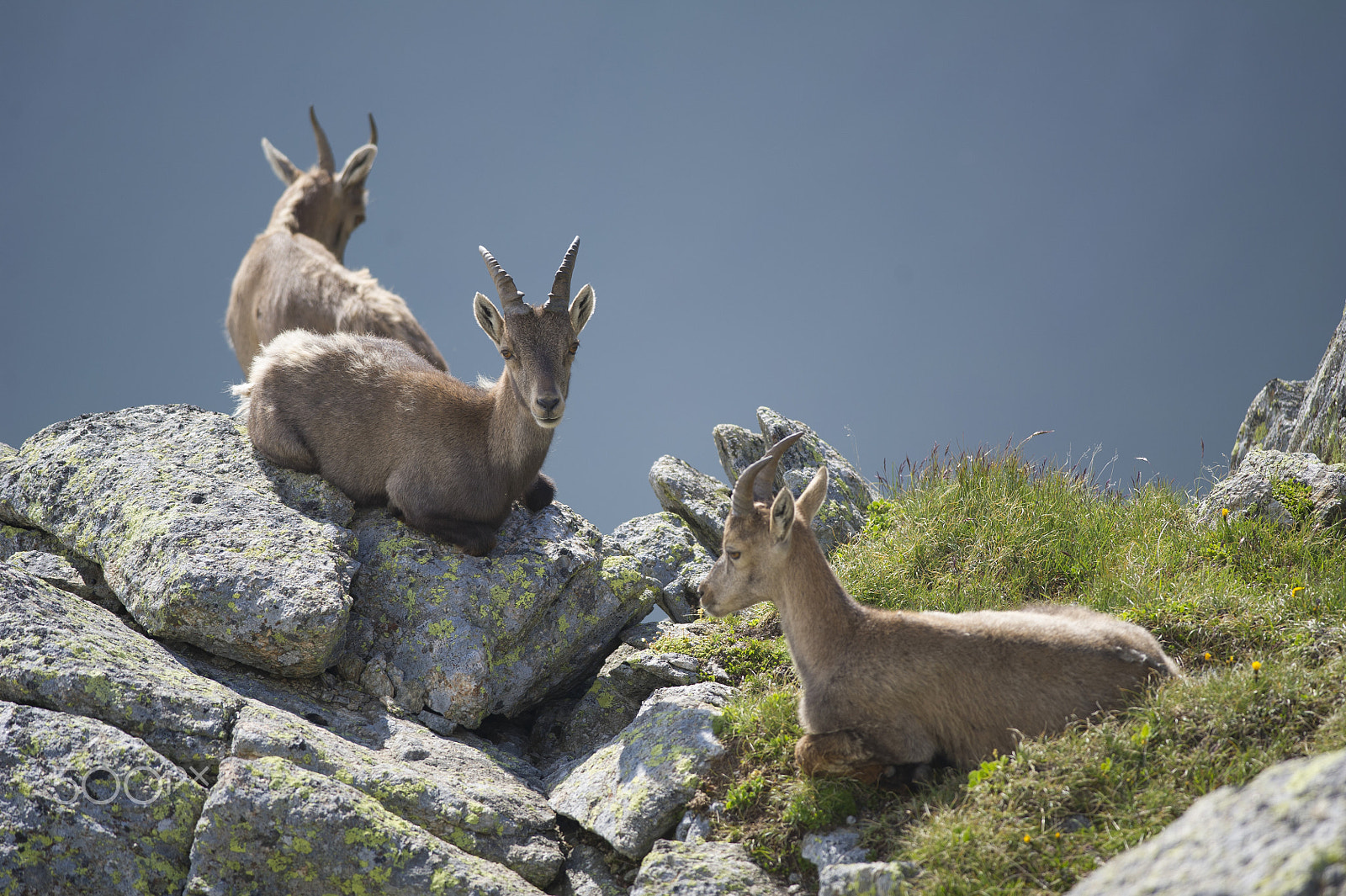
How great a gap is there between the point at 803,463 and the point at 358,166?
788cm

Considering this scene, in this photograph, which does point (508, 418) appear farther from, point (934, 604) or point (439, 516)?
point (934, 604)

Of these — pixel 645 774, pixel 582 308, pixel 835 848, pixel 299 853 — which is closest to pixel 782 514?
pixel 645 774

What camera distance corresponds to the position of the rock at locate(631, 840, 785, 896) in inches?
212

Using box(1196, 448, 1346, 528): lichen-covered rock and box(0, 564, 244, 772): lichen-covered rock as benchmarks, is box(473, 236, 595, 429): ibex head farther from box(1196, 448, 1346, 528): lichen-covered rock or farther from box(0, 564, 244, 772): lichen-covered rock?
box(1196, 448, 1346, 528): lichen-covered rock

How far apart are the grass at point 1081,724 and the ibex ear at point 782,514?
1204mm

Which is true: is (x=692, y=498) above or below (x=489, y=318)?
below

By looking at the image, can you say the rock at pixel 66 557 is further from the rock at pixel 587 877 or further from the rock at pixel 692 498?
the rock at pixel 692 498

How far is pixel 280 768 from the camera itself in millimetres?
5645

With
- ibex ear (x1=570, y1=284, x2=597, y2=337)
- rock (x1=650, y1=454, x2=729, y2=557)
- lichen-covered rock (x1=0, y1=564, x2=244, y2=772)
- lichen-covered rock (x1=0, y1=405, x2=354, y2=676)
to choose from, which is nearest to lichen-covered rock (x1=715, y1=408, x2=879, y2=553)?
rock (x1=650, y1=454, x2=729, y2=557)

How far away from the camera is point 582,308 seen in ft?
27.8

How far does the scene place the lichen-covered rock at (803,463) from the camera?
1038 cm

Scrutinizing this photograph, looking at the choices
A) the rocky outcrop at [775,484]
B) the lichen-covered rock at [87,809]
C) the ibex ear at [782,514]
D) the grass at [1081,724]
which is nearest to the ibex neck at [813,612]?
the ibex ear at [782,514]

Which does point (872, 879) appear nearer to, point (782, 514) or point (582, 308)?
point (782, 514)

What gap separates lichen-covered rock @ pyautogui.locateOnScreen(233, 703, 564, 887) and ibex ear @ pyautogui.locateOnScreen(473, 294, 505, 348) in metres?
3.52
